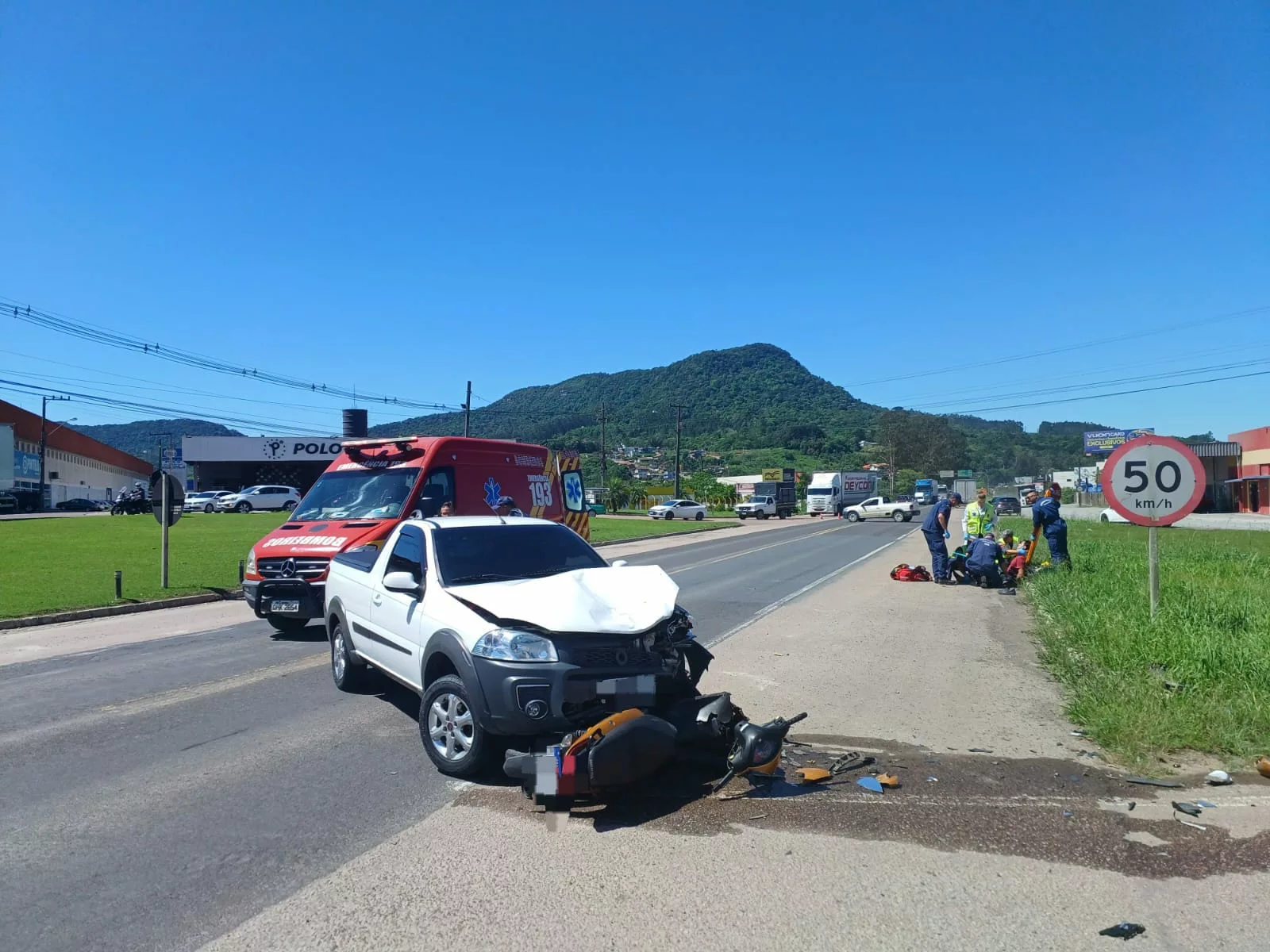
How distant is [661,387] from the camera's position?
180750 millimetres

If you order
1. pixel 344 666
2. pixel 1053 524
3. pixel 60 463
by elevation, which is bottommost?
pixel 344 666

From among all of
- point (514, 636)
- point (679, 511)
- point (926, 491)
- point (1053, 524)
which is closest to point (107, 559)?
point (514, 636)

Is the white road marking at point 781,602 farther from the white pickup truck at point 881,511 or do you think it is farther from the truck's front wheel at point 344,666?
the white pickup truck at point 881,511

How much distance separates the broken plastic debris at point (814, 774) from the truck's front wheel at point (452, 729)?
1.98 m

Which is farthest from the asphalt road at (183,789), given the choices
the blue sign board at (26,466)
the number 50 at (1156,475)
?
the blue sign board at (26,466)

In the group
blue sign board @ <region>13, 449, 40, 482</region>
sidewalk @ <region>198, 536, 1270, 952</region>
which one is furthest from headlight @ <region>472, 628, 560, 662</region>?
blue sign board @ <region>13, 449, 40, 482</region>

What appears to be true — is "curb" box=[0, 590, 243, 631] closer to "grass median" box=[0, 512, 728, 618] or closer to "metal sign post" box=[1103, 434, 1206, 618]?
"grass median" box=[0, 512, 728, 618]

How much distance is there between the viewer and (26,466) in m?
66.4

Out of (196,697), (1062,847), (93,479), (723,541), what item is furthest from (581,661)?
(93,479)

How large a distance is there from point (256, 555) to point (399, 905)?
8.02m

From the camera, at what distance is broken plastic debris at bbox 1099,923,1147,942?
3.63 metres

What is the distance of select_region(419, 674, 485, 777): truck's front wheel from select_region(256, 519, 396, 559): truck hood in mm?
5396

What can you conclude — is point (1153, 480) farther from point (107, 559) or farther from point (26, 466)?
point (26, 466)

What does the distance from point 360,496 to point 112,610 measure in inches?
209
